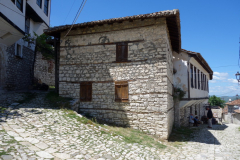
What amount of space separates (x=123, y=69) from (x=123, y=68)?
5 centimetres

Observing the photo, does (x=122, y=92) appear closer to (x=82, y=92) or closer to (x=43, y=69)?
(x=82, y=92)

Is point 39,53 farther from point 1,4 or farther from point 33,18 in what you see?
point 1,4

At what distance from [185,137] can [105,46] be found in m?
5.81

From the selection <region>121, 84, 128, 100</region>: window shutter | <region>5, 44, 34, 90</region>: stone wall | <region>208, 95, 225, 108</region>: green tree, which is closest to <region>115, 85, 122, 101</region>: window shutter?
<region>121, 84, 128, 100</region>: window shutter

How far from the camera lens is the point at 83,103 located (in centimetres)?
852

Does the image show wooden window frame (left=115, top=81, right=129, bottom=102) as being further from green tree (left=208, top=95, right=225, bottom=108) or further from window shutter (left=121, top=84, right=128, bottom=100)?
green tree (left=208, top=95, right=225, bottom=108)

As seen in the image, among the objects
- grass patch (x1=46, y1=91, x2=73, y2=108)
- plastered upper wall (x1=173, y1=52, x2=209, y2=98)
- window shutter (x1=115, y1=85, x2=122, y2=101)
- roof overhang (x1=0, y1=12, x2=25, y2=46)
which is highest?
roof overhang (x1=0, y1=12, x2=25, y2=46)

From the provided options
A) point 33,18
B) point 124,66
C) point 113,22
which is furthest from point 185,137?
point 33,18

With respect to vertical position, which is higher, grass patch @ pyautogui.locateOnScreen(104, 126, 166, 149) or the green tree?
grass patch @ pyautogui.locateOnScreen(104, 126, 166, 149)

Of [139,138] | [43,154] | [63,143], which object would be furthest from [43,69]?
[43,154]

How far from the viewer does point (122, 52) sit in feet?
26.5

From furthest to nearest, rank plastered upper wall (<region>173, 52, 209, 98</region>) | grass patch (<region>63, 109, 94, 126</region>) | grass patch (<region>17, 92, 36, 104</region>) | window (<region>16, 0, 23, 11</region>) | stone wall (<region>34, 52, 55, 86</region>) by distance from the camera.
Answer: stone wall (<region>34, 52, 55, 86</region>)
plastered upper wall (<region>173, 52, 209, 98</region>)
window (<region>16, 0, 23, 11</region>)
grass patch (<region>17, 92, 36, 104</region>)
grass patch (<region>63, 109, 94, 126</region>)

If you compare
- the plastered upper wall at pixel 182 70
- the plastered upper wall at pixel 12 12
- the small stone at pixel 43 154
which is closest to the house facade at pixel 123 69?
the plastered upper wall at pixel 12 12

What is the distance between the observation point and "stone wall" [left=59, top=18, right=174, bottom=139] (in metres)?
7.38
